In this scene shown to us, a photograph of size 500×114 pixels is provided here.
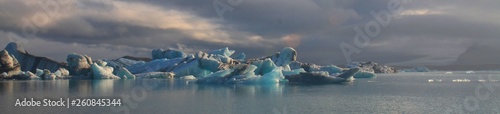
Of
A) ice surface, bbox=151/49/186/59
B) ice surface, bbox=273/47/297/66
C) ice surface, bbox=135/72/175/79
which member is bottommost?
ice surface, bbox=135/72/175/79

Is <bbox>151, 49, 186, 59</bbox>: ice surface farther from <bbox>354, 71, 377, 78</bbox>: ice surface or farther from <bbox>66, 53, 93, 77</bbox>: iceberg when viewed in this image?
<bbox>354, 71, 377, 78</bbox>: ice surface

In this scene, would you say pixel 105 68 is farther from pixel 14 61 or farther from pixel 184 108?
pixel 184 108

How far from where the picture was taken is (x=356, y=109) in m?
23.3

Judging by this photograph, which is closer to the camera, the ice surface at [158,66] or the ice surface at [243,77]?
the ice surface at [243,77]

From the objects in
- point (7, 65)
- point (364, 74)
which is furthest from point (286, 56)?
point (7, 65)

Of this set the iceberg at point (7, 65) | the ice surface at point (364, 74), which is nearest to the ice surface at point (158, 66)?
the iceberg at point (7, 65)

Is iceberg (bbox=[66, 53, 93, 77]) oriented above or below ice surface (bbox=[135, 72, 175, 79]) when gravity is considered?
above

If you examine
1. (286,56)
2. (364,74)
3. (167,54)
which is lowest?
(364,74)

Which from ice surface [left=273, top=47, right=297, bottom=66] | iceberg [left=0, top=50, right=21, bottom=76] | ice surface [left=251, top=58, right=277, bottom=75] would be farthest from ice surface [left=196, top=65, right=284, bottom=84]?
ice surface [left=273, top=47, right=297, bottom=66]

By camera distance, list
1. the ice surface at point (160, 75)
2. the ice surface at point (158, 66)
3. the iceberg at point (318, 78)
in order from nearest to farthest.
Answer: the iceberg at point (318, 78) < the ice surface at point (160, 75) < the ice surface at point (158, 66)

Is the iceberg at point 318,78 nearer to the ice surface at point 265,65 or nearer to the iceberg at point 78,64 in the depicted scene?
the ice surface at point 265,65

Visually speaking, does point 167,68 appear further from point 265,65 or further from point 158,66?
point 265,65

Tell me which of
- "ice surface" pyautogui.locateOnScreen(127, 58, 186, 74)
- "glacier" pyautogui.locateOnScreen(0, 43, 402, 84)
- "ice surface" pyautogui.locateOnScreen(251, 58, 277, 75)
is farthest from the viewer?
"ice surface" pyautogui.locateOnScreen(127, 58, 186, 74)

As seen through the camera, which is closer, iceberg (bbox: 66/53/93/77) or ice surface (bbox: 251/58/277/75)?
ice surface (bbox: 251/58/277/75)
